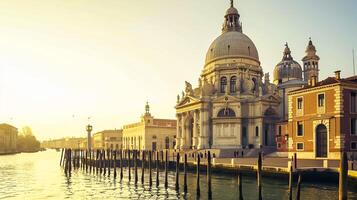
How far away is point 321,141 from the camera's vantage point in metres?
43.5

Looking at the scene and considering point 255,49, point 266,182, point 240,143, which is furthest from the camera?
point 255,49

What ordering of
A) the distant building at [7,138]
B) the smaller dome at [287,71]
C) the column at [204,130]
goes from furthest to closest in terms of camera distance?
the distant building at [7,138] → the smaller dome at [287,71] → the column at [204,130]

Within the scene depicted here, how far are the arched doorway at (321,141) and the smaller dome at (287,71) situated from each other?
150 feet

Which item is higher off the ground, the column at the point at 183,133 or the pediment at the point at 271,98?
the pediment at the point at 271,98

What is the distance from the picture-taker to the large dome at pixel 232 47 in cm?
7669

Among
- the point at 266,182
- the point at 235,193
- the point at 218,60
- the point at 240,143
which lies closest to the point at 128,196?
the point at 235,193

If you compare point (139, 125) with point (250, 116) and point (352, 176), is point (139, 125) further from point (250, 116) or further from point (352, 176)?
point (352, 176)

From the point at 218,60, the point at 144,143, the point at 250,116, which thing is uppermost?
the point at 218,60

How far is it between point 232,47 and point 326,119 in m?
36.9

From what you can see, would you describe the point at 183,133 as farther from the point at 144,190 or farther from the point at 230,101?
the point at 144,190

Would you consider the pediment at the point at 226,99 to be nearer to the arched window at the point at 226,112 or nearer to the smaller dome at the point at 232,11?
the arched window at the point at 226,112

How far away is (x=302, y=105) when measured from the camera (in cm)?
4625

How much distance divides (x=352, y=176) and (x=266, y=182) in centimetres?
806

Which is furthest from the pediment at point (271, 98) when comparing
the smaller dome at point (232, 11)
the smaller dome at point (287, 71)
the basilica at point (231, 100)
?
the smaller dome at point (232, 11)
